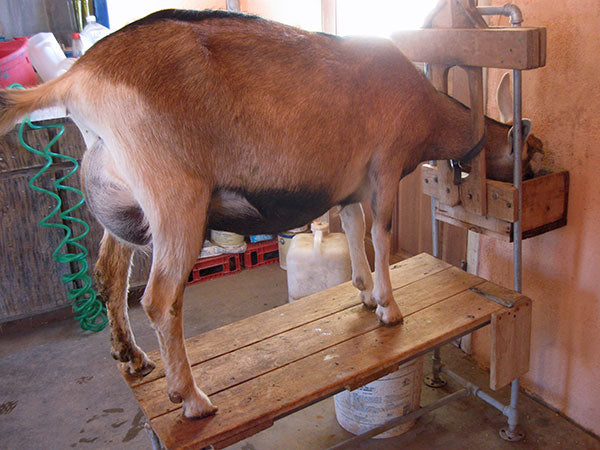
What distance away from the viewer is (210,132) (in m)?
1.74

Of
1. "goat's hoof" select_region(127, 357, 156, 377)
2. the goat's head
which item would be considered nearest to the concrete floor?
"goat's hoof" select_region(127, 357, 156, 377)

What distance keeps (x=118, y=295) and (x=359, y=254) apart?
1046 millimetres

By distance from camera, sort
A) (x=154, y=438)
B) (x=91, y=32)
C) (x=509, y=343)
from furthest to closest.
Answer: (x=91, y=32) < (x=509, y=343) < (x=154, y=438)

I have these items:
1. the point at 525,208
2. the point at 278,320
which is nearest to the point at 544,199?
the point at 525,208

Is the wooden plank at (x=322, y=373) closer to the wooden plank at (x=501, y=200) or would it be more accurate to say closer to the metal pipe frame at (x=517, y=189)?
the metal pipe frame at (x=517, y=189)

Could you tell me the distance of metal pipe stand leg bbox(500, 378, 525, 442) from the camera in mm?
2629

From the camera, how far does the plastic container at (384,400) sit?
2.59 metres

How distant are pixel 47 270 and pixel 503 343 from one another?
2.93 meters

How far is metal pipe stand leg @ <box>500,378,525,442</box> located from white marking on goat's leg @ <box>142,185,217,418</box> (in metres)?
1.49

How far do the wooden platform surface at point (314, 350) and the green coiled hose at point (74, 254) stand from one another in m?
1.69

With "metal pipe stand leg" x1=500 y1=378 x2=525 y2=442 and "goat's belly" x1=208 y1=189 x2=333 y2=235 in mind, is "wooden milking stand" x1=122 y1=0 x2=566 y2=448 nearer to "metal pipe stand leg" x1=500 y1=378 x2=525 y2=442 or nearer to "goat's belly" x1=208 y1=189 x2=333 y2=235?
"metal pipe stand leg" x1=500 y1=378 x2=525 y2=442

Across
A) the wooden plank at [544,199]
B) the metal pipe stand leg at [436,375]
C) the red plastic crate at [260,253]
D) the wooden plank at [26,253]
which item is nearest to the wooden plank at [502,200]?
the wooden plank at [544,199]

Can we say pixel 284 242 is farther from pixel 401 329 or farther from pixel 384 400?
pixel 401 329

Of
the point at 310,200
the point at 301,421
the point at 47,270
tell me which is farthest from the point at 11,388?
the point at 310,200
